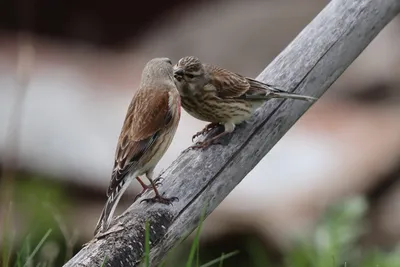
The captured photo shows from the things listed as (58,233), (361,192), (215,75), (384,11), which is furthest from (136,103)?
(361,192)

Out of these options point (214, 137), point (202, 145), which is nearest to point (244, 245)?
point (214, 137)

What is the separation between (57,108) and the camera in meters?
8.91

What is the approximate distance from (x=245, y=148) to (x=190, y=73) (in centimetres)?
66

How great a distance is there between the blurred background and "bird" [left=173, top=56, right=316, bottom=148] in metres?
1.30

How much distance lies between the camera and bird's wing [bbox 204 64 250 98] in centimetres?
463

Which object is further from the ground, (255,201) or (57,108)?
(57,108)

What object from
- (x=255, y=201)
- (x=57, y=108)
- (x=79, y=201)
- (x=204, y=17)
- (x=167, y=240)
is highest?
(x=204, y=17)

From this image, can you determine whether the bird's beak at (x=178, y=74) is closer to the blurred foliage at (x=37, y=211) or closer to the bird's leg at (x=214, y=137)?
the bird's leg at (x=214, y=137)

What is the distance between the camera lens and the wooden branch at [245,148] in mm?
3598

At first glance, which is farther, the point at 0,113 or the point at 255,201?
the point at 0,113

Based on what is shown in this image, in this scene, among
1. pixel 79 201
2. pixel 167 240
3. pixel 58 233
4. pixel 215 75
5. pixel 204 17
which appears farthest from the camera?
pixel 204 17

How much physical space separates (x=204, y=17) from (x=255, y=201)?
444 centimetres

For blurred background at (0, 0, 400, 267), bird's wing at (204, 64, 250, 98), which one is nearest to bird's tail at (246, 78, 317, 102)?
bird's wing at (204, 64, 250, 98)

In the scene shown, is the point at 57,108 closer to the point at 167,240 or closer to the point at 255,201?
the point at 255,201
